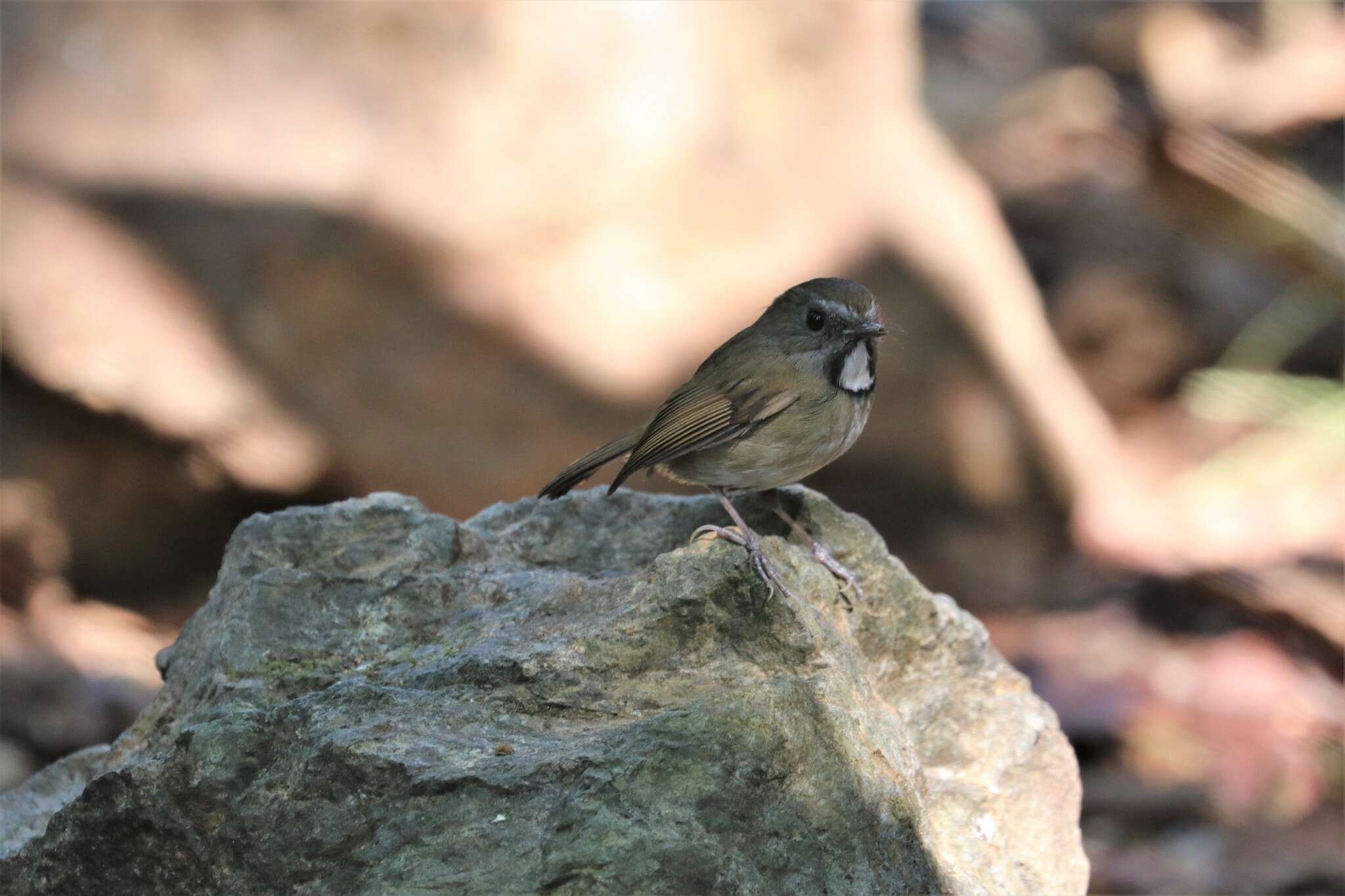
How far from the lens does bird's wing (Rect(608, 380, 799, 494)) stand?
398 centimetres

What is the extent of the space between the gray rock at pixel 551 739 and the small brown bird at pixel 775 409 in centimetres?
22

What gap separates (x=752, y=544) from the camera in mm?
3318

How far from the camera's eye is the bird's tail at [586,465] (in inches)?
156

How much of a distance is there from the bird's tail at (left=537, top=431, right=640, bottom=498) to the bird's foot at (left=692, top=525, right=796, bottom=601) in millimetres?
511

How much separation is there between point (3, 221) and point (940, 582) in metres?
5.12

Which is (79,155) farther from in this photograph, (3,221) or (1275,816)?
(1275,816)

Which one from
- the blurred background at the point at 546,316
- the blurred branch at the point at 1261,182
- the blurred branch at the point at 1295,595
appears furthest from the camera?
the blurred branch at the point at 1261,182

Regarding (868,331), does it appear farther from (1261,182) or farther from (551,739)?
(1261,182)

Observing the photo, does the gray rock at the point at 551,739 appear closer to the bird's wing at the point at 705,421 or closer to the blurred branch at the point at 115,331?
the bird's wing at the point at 705,421

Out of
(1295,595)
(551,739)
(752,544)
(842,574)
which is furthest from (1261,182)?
(551,739)

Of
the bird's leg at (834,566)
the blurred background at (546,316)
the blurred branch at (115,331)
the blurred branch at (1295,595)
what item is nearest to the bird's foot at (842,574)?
the bird's leg at (834,566)

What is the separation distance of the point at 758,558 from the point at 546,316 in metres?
4.12

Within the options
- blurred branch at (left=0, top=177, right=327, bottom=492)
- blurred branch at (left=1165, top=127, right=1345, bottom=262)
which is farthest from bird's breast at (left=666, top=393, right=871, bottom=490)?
blurred branch at (left=1165, top=127, right=1345, bottom=262)

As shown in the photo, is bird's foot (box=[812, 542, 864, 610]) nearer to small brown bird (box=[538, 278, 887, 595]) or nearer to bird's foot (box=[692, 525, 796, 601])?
small brown bird (box=[538, 278, 887, 595])
